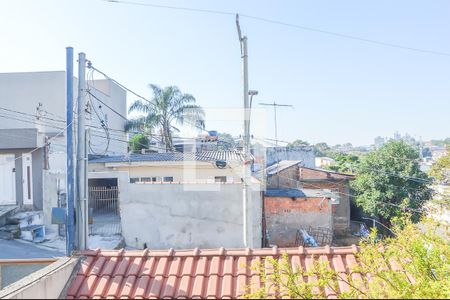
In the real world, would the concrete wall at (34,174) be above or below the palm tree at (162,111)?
below

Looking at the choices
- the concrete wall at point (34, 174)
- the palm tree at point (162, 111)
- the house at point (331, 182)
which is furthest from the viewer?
the palm tree at point (162, 111)

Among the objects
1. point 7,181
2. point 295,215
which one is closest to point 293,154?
point 295,215

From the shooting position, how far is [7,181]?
14523mm

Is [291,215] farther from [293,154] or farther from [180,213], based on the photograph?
[293,154]

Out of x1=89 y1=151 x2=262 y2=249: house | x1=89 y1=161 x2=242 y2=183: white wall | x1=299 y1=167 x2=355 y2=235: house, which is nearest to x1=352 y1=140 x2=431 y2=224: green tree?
x1=299 y1=167 x2=355 y2=235: house

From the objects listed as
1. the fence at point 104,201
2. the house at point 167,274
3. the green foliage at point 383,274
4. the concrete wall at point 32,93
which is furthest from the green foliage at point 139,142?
the green foliage at point 383,274

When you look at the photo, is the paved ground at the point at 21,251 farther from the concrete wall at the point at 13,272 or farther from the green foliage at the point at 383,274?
the green foliage at the point at 383,274

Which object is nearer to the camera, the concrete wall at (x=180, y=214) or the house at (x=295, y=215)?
the concrete wall at (x=180, y=214)

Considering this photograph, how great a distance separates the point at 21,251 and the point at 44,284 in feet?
30.1

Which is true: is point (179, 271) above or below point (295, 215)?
above

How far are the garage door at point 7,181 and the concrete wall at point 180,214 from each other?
577 centimetres

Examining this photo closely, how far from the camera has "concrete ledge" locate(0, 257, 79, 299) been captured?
2947mm

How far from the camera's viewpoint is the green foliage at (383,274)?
3.12 metres

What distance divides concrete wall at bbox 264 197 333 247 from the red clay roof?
11857mm
